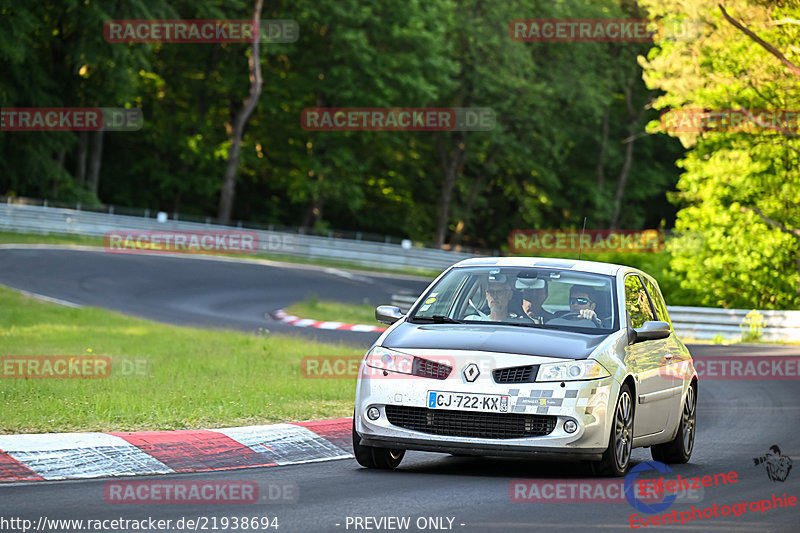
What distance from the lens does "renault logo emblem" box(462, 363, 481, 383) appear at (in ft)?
29.2

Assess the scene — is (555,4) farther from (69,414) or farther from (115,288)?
(69,414)

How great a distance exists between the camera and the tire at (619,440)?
9.16 m

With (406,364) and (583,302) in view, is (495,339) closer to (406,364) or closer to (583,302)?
(406,364)

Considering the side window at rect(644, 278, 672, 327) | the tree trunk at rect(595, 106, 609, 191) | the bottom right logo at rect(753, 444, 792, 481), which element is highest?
the tree trunk at rect(595, 106, 609, 191)

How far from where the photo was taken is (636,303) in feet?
34.7

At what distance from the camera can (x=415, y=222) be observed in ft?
224

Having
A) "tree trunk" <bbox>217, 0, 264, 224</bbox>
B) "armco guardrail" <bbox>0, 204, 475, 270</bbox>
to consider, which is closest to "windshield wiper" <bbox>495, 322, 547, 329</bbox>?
"armco guardrail" <bbox>0, 204, 475, 270</bbox>

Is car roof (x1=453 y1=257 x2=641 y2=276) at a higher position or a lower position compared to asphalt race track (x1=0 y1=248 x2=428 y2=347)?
higher

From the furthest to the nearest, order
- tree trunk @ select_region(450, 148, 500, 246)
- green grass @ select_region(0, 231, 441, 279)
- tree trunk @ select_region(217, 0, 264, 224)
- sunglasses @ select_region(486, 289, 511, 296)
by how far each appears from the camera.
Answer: tree trunk @ select_region(450, 148, 500, 246) → tree trunk @ select_region(217, 0, 264, 224) → green grass @ select_region(0, 231, 441, 279) → sunglasses @ select_region(486, 289, 511, 296)

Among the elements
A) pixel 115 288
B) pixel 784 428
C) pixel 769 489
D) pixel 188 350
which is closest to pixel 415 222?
pixel 115 288

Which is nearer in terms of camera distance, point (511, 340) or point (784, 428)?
point (511, 340)

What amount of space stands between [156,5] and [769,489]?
4838cm

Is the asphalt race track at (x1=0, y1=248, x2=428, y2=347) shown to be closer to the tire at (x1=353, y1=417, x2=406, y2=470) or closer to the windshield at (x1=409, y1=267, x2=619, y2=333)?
the windshield at (x1=409, y1=267, x2=619, y2=333)

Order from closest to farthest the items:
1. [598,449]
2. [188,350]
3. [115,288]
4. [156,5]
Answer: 1. [598,449]
2. [188,350]
3. [115,288]
4. [156,5]
